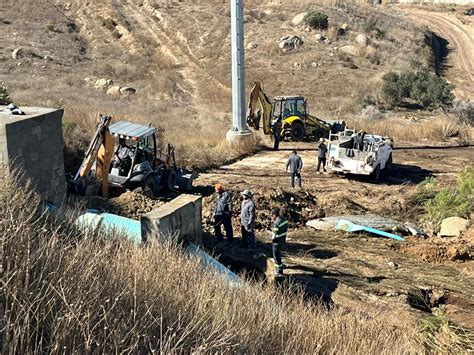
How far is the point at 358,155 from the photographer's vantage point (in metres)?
19.8

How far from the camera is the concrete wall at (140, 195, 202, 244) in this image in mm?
9555

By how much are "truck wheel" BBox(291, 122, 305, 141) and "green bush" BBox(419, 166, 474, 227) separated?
32.6ft

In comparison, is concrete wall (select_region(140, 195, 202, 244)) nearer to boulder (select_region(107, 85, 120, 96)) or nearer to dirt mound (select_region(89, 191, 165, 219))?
dirt mound (select_region(89, 191, 165, 219))

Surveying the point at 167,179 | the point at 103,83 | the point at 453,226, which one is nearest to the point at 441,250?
the point at 453,226

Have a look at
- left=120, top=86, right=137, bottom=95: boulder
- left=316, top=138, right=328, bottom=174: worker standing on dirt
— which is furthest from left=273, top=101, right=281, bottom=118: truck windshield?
left=120, top=86, right=137, bottom=95: boulder

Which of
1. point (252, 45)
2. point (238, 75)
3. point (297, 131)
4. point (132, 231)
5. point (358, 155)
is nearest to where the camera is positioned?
point (132, 231)

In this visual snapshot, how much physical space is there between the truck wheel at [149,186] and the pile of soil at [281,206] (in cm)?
133

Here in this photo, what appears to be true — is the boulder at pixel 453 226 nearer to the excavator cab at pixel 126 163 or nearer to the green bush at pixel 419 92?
the excavator cab at pixel 126 163

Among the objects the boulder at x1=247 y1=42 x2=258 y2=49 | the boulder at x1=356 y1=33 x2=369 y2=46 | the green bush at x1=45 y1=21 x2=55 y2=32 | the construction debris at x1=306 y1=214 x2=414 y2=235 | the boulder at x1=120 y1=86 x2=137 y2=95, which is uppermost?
the green bush at x1=45 y1=21 x2=55 y2=32

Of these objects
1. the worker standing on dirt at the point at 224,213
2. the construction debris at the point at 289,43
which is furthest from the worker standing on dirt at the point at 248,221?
the construction debris at the point at 289,43

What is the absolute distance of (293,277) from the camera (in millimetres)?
10836

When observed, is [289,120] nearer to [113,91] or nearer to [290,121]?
[290,121]

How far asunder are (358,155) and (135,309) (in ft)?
52.1

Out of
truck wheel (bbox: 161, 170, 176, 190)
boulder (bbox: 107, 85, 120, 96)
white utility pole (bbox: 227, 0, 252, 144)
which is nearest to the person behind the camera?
truck wheel (bbox: 161, 170, 176, 190)
